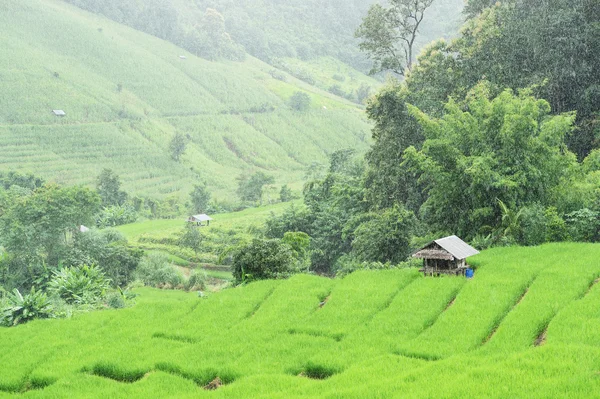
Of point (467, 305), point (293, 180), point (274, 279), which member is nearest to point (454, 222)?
point (274, 279)

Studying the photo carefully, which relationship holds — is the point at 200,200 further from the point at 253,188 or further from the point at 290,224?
the point at 290,224

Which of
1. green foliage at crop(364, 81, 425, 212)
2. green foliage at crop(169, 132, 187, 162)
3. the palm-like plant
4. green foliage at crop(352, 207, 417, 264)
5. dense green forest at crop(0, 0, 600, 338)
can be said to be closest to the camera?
the palm-like plant

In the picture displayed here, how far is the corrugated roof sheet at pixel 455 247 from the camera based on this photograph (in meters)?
18.2

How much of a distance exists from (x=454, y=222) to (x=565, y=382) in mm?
14978

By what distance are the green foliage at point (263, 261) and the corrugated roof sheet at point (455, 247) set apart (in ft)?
21.2

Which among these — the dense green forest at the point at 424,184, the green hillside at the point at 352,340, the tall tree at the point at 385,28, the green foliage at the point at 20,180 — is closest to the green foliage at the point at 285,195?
the dense green forest at the point at 424,184

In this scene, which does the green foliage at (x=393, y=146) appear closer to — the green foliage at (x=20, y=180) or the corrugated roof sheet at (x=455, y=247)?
the corrugated roof sheet at (x=455, y=247)

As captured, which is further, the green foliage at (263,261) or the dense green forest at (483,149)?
the dense green forest at (483,149)

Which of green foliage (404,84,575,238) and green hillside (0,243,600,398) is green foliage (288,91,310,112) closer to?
green foliage (404,84,575,238)

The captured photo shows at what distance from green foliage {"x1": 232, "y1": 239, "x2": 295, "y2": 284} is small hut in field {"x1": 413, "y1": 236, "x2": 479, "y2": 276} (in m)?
5.80

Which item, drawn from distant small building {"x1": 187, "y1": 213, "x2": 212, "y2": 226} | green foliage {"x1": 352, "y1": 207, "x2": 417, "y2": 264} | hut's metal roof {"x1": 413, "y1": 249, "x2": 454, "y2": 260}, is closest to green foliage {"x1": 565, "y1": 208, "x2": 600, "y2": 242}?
hut's metal roof {"x1": 413, "y1": 249, "x2": 454, "y2": 260}

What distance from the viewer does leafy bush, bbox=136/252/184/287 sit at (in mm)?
41375

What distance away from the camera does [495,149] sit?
24.0 meters

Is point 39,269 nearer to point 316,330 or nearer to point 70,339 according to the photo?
point 70,339
